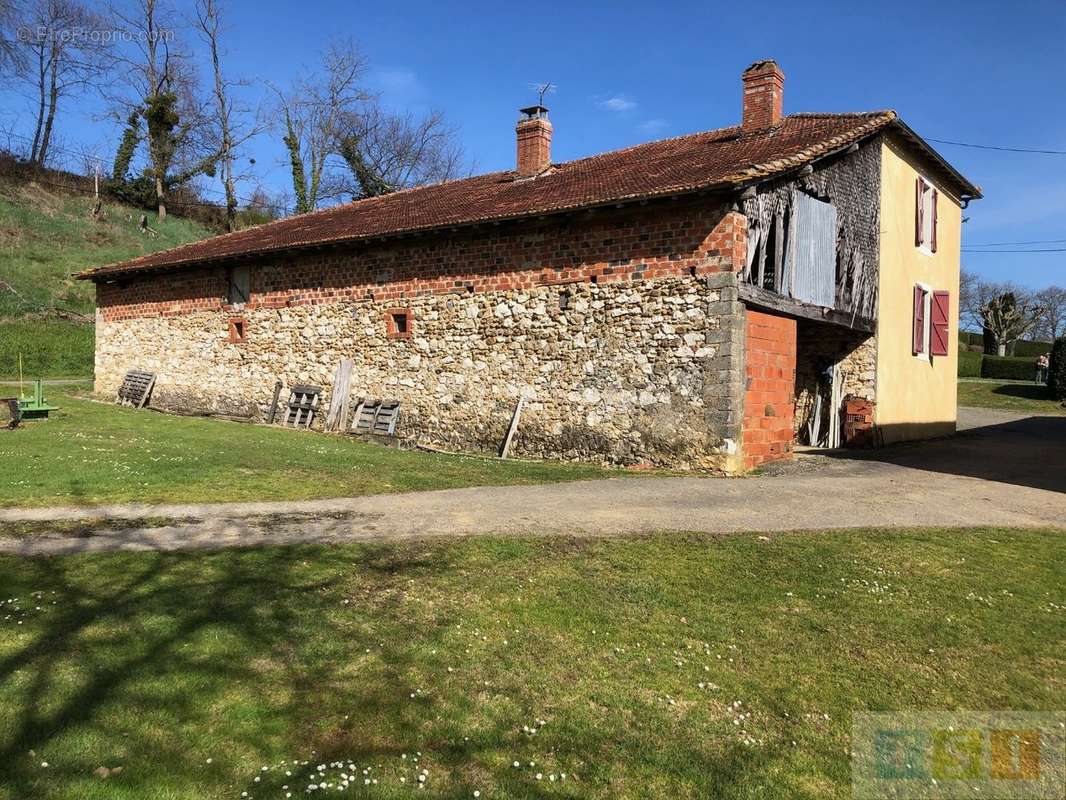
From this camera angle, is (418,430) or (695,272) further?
(418,430)

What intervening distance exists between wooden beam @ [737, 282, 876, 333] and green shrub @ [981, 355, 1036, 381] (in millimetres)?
27635

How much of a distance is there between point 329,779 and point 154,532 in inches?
157

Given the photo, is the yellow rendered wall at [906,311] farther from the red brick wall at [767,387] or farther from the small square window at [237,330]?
the small square window at [237,330]

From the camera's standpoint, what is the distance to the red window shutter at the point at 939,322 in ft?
54.6

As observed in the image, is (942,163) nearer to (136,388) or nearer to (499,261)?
(499,261)

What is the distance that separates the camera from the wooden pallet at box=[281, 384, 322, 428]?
15.5 meters

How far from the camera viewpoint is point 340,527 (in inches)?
253

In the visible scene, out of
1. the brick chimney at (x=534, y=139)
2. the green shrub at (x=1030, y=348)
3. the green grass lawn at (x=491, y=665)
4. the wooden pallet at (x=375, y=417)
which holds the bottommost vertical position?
the green grass lawn at (x=491, y=665)

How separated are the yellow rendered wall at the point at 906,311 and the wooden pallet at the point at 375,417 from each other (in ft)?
30.0

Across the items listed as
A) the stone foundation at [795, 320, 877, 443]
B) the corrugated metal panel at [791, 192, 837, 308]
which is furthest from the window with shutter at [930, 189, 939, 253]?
the corrugated metal panel at [791, 192, 837, 308]

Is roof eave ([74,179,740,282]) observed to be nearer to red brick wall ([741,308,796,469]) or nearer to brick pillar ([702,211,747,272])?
brick pillar ([702,211,747,272])

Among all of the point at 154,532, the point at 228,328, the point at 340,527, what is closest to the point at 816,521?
the point at 340,527

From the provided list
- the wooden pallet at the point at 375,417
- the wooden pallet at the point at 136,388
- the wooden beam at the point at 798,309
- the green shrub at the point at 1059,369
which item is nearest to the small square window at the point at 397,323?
the wooden pallet at the point at 375,417

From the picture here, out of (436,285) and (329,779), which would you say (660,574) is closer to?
(329,779)
